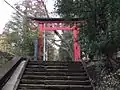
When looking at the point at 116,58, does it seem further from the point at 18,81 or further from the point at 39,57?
the point at 39,57

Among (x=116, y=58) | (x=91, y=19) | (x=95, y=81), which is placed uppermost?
(x=91, y=19)

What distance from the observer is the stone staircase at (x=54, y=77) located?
884 centimetres

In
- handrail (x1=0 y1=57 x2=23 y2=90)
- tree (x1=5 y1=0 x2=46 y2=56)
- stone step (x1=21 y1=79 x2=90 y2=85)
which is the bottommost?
stone step (x1=21 y1=79 x2=90 y2=85)

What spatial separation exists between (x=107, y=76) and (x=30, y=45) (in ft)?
34.1

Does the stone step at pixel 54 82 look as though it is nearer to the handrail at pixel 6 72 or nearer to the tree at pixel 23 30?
the handrail at pixel 6 72

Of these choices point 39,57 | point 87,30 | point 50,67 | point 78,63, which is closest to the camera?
point 87,30

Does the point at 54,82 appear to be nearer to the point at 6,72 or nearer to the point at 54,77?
the point at 54,77

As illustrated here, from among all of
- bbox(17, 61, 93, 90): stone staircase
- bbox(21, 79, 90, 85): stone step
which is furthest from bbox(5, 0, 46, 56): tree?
bbox(21, 79, 90, 85): stone step

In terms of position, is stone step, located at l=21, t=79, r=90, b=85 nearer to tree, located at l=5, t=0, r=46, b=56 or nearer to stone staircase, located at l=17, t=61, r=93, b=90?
stone staircase, located at l=17, t=61, r=93, b=90

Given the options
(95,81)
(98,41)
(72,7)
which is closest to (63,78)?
(95,81)

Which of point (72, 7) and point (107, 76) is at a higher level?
point (72, 7)

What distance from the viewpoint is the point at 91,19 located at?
375 inches

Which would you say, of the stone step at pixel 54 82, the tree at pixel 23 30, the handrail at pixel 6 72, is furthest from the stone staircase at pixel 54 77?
the tree at pixel 23 30

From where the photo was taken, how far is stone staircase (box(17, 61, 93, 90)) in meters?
8.84
